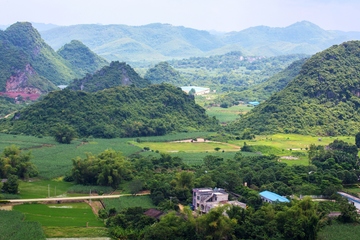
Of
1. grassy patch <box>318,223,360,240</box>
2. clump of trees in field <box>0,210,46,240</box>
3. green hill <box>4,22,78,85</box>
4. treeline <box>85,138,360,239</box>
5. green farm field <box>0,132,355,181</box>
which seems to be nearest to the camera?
clump of trees in field <box>0,210,46,240</box>

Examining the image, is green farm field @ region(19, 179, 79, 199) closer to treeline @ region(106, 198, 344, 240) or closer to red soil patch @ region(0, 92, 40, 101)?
treeline @ region(106, 198, 344, 240)

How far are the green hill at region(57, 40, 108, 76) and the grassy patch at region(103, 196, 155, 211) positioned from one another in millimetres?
96579

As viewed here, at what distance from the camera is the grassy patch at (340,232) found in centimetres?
3023

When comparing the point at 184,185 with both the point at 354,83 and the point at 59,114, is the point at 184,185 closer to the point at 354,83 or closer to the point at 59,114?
the point at 59,114

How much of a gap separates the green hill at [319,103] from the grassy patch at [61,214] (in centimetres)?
3305

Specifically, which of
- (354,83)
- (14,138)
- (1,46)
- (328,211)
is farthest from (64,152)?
(1,46)

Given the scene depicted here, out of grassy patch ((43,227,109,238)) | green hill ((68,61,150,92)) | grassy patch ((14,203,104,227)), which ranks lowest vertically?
grassy patch ((43,227,109,238))

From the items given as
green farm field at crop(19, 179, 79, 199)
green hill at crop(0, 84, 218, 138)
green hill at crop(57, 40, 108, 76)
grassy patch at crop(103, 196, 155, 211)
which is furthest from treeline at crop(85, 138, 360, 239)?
green hill at crop(57, 40, 108, 76)

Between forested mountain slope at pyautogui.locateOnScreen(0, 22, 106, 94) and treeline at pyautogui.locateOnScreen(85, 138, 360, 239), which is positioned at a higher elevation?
forested mountain slope at pyautogui.locateOnScreen(0, 22, 106, 94)

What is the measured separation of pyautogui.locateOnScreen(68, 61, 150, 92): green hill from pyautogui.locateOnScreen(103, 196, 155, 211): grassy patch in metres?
50.4

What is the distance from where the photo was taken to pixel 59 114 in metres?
61.9

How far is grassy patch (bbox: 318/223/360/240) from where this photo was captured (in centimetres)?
3023

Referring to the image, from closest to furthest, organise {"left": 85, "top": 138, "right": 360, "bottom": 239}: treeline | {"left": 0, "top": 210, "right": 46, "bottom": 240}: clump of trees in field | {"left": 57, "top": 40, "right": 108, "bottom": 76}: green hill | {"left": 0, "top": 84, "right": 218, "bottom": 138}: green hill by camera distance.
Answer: {"left": 0, "top": 210, "right": 46, "bottom": 240}: clump of trees in field < {"left": 85, "top": 138, "right": 360, "bottom": 239}: treeline < {"left": 0, "top": 84, "right": 218, "bottom": 138}: green hill < {"left": 57, "top": 40, "right": 108, "bottom": 76}: green hill

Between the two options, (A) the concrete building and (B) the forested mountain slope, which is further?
(B) the forested mountain slope
